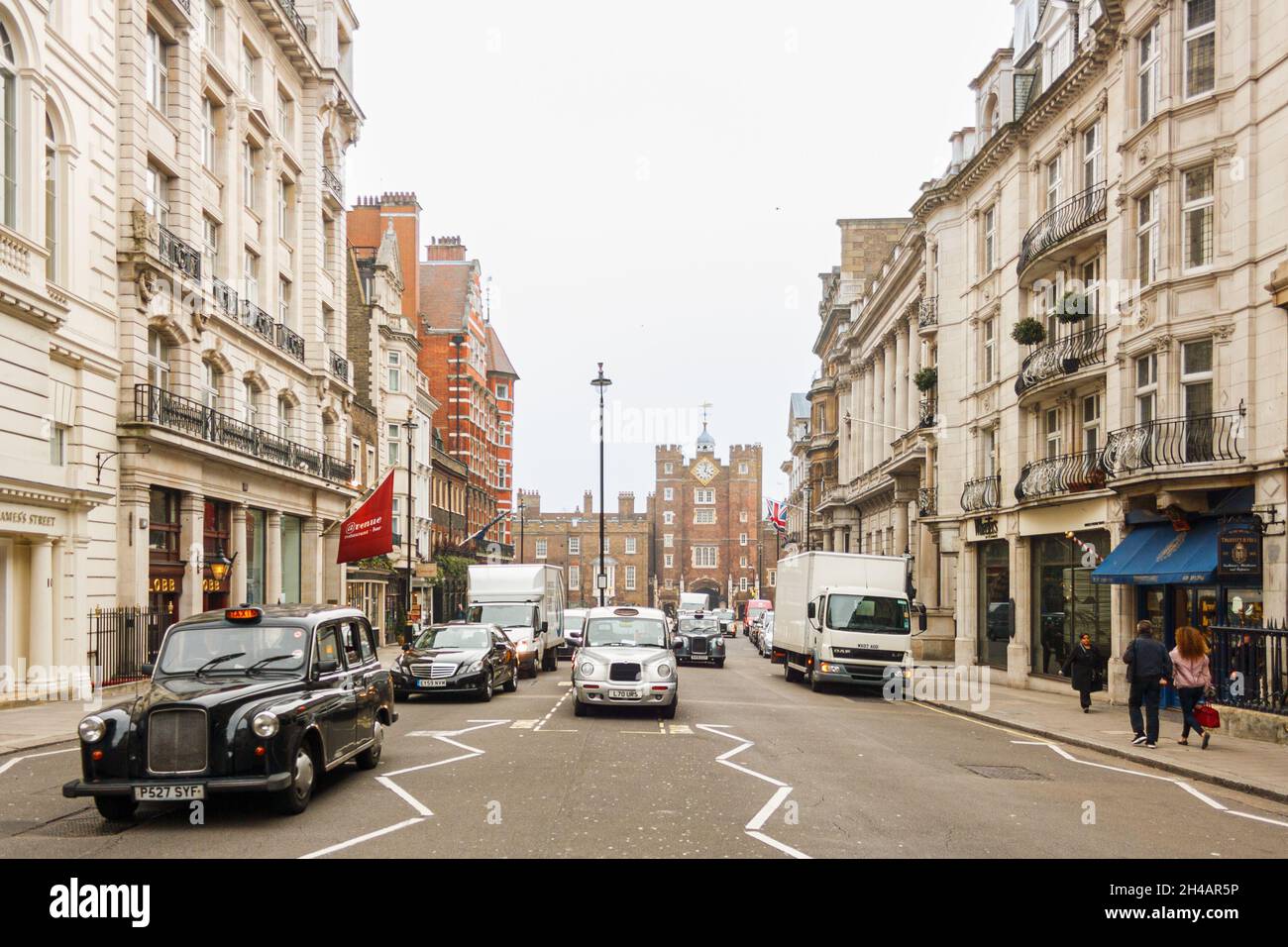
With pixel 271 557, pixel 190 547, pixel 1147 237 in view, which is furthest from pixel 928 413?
pixel 190 547

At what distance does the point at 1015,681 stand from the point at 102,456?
22107mm

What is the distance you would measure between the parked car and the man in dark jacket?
2593 centimetres

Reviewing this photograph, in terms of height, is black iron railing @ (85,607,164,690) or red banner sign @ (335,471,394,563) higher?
red banner sign @ (335,471,394,563)

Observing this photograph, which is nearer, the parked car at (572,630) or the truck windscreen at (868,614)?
the truck windscreen at (868,614)

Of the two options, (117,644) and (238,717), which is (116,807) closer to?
(238,717)

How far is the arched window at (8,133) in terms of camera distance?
1950 cm

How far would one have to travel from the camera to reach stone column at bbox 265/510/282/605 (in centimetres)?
3356

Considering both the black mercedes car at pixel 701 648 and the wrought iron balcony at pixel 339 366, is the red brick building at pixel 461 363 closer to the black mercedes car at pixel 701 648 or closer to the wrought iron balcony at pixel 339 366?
the wrought iron balcony at pixel 339 366

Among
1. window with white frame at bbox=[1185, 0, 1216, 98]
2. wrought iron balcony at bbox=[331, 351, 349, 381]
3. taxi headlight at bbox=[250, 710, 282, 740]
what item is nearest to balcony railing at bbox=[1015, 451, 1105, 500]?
window with white frame at bbox=[1185, 0, 1216, 98]

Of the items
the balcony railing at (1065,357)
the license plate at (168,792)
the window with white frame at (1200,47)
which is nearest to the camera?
the license plate at (168,792)

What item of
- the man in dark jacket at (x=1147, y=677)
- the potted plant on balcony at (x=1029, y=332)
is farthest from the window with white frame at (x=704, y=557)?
the man in dark jacket at (x=1147, y=677)

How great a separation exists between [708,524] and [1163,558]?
99.4 m

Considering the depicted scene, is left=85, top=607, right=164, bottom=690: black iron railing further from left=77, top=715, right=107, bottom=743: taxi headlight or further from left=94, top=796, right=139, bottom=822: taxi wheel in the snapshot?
left=77, top=715, right=107, bottom=743: taxi headlight

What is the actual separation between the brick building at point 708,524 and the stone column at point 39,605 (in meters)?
97.2
